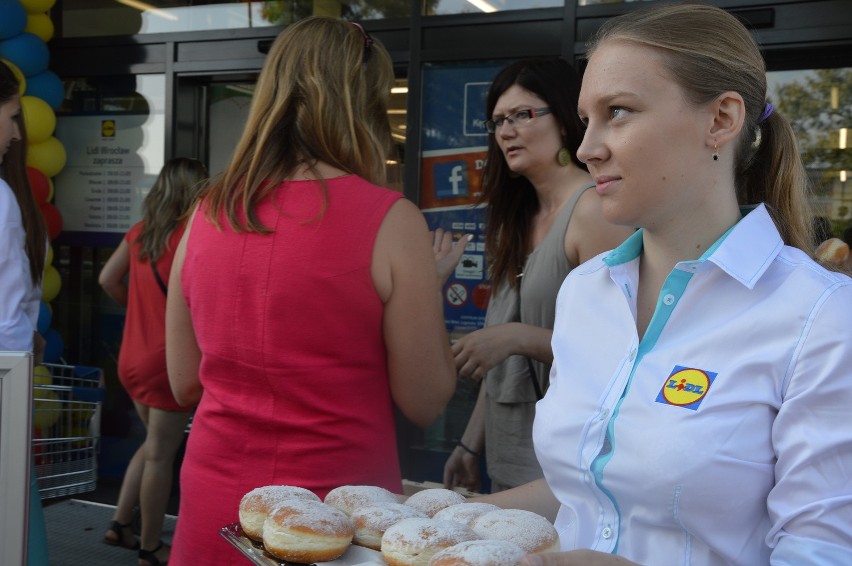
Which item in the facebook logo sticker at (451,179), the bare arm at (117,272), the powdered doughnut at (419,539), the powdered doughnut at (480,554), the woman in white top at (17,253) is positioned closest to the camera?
the powdered doughnut at (480,554)

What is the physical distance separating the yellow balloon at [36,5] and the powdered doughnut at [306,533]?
4.89 metres

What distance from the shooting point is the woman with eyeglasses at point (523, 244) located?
2.45 metres

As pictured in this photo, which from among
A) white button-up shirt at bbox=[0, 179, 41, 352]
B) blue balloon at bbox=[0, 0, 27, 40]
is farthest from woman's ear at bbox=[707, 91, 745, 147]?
blue balloon at bbox=[0, 0, 27, 40]

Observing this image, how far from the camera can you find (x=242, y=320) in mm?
1979

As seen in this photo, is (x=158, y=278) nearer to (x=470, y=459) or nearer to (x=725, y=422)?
(x=470, y=459)

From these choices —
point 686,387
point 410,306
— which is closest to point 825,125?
point 410,306

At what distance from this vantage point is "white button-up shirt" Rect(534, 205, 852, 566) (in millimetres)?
1271

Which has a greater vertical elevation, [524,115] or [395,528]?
[524,115]

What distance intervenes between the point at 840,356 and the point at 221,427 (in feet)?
4.23

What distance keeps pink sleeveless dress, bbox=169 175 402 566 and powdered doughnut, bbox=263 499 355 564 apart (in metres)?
0.50

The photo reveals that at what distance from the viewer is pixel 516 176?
2906 mm

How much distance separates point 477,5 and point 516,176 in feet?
7.21

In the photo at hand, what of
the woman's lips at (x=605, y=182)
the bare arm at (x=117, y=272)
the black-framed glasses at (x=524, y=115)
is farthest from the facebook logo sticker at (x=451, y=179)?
the woman's lips at (x=605, y=182)

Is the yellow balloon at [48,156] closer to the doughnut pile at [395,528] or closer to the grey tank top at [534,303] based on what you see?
the grey tank top at [534,303]
